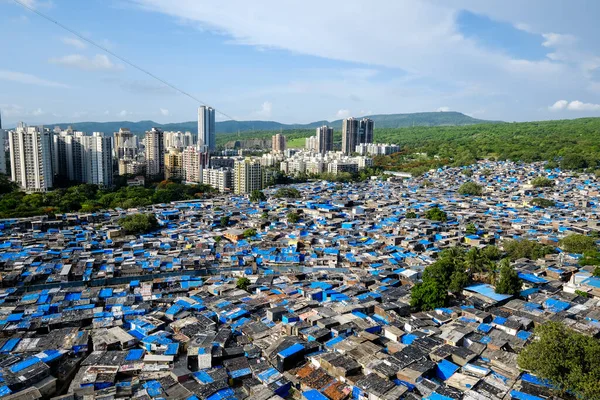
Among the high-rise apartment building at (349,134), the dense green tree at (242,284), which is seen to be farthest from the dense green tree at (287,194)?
the high-rise apartment building at (349,134)

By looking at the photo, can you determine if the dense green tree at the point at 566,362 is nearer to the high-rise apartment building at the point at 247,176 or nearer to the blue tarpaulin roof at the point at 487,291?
the blue tarpaulin roof at the point at 487,291

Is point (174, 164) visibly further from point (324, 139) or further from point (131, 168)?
point (324, 139)

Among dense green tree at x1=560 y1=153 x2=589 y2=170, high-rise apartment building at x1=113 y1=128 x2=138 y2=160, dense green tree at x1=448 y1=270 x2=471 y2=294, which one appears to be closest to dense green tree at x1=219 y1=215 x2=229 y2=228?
dense green tree at x1=448 y1=270 x2=471 y2=294

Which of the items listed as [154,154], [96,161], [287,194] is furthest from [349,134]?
[96,161]

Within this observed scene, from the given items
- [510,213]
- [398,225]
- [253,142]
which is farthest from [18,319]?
[253,142]

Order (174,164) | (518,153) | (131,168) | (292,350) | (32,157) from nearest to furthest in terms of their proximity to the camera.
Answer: (292,350) < (32,157) < (131,168) < (174,164) < (518,153)

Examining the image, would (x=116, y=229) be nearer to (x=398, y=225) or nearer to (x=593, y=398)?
(x=398, y=225)
